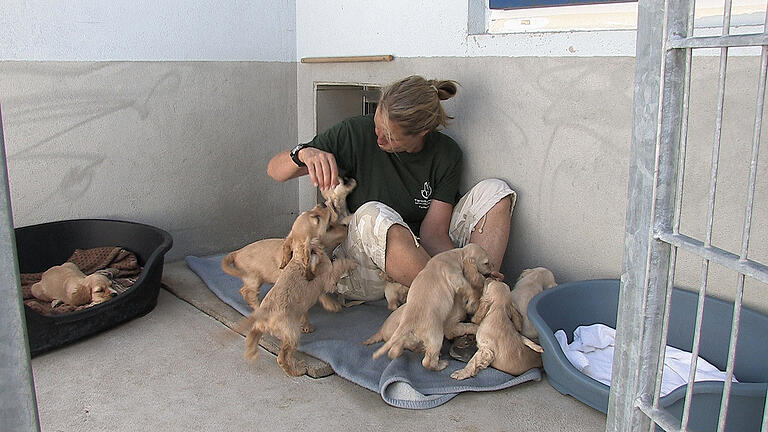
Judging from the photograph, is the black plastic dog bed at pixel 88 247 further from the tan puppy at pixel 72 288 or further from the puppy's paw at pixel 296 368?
the puppy's paw at pixel 296 368

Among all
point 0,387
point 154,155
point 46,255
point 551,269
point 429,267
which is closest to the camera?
point 0,387

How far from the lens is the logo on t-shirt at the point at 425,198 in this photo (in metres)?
4.05

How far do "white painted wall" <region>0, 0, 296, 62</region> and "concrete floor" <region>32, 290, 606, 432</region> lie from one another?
1.94 meters

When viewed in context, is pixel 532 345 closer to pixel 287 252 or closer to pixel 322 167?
pixel 287 252

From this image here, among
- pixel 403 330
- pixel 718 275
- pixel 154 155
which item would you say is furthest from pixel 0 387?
pixel 154 155

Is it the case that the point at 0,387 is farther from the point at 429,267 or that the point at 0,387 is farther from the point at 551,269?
the point at 551,269

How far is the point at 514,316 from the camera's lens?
10.5ft

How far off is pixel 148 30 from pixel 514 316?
10.4 feet

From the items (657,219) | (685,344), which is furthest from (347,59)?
(657,219)

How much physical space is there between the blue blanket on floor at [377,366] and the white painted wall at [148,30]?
190cm

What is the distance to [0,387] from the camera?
1.30m

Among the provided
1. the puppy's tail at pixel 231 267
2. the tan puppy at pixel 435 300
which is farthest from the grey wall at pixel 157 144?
the tan puppy at pixel 435 300

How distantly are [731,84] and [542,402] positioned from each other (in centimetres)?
163

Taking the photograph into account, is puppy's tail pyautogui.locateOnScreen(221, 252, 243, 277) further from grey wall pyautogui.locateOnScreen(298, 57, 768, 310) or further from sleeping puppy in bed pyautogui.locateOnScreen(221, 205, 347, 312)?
grey wall pyautogui.locateOnScreen(298, 57, 768, 310)
